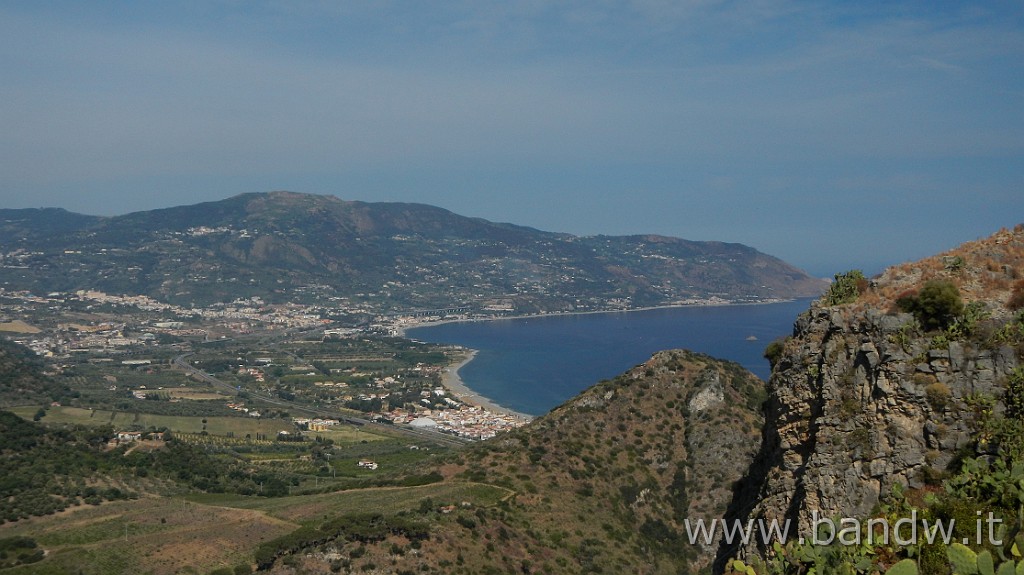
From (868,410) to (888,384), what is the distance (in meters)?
0.54

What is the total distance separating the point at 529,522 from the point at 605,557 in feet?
11.9

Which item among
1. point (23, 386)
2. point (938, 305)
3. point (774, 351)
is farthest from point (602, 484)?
point (23, 386)

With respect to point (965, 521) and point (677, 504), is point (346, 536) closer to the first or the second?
point (677, 504)

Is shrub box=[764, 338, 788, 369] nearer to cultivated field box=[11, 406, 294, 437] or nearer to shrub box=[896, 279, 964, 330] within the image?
shrub box=[896, 279, 964, 330]

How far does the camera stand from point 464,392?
12781 centimetres

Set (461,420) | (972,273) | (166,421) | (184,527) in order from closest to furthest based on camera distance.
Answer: (972,273), (184,527), (166,421), (461,420)

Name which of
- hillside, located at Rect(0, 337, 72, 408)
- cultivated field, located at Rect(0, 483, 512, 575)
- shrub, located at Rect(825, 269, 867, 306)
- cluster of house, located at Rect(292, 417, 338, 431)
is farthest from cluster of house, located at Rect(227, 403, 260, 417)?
shrub, located at Rect(825, 269, 867, 306)

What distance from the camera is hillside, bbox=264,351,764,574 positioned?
106 ft

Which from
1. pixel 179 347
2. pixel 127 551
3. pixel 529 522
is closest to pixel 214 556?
pixel 127 551

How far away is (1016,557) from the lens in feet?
33.7

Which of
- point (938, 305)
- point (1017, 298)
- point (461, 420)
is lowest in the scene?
point (461, 420)

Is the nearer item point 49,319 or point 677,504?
point 677,504

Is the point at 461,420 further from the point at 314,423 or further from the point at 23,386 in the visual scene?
the point at 23,386

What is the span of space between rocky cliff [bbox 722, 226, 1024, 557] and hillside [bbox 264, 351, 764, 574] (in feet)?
63.6
